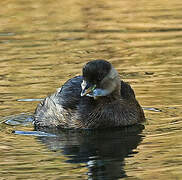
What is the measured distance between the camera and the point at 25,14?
91.1ft

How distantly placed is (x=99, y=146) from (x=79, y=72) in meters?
5.83

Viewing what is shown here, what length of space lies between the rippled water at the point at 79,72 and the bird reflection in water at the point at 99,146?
0.05 ft

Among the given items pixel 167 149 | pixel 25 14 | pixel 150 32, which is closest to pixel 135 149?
pixel 167 149

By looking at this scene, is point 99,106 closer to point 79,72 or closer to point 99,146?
point 99,146

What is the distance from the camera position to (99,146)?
12.7 m

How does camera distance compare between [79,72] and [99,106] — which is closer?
[99,106]

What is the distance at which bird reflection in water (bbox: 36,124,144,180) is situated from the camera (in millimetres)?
11172

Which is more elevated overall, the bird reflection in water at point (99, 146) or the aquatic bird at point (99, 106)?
the aquatic bird at point (99, 106)

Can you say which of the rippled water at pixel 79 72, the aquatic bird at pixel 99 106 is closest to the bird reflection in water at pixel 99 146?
the rippled water at pixel 79 72

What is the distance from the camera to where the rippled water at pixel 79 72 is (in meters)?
11.5

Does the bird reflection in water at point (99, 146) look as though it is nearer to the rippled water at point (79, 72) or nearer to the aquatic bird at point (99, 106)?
the rippled water at point (79, 72)

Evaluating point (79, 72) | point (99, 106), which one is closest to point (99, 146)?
point (99, 106)

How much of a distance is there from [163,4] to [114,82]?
15.6 metres

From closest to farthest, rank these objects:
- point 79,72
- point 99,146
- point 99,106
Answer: point 99,146 < point 99,106 < point 79,72
